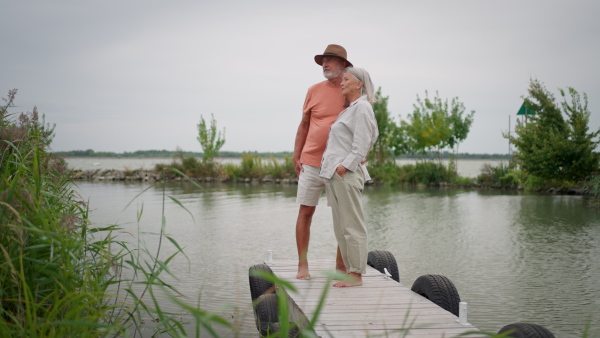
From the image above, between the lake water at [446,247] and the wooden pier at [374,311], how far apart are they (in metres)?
0.59

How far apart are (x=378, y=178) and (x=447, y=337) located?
29233 millimetres

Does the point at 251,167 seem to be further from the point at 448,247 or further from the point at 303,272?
the point at 303,272

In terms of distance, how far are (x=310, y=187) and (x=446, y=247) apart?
19.4ft

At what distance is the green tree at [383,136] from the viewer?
3519cm

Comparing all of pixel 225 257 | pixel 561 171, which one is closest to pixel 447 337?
pixel 225 257

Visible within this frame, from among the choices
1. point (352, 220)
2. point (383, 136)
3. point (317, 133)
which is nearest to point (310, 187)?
point (317, 133)

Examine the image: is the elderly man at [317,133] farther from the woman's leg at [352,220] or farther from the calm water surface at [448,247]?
the calm water surface at [448,247]

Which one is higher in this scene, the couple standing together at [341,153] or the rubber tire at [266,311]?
the couple standing together at [341,153]

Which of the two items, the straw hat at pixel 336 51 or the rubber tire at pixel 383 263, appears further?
the rubber tire at pixel 383 263

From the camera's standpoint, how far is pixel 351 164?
5059 mm

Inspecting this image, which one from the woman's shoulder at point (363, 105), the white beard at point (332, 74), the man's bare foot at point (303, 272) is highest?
the white beard at point (332, 74)

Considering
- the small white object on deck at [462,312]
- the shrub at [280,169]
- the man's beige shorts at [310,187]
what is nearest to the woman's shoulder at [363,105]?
the man's beige shorts at [310,187]

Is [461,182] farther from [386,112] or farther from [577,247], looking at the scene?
[577,247]

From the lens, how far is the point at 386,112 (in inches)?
1423
